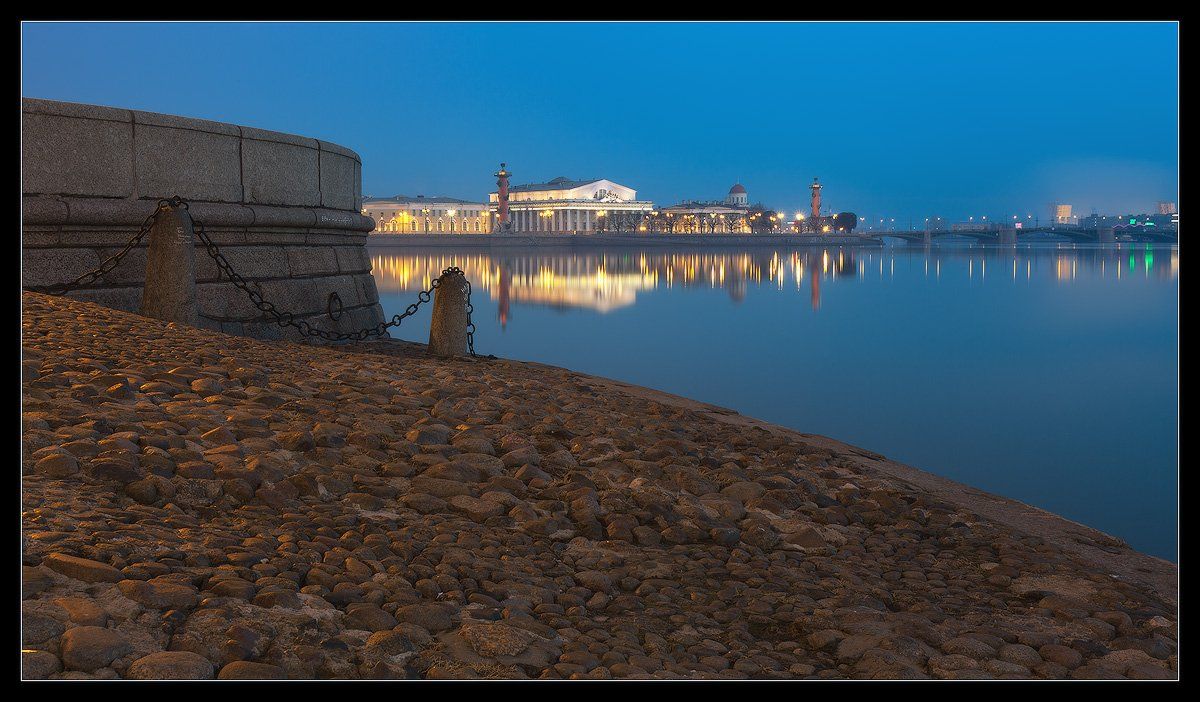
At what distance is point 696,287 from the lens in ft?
85.7

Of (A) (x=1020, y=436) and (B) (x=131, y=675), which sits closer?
(B) (x=131, y=675)

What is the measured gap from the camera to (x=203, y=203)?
679 centimetres

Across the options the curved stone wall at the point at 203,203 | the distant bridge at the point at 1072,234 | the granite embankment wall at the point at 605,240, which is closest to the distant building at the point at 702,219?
the granite embankment wall at the point at 605,240

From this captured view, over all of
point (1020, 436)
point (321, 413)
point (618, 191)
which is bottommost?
point (1020, 436)

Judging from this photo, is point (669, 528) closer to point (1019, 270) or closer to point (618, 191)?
point (1019, 270)

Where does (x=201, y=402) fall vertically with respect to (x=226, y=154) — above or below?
below

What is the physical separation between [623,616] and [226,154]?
559cm

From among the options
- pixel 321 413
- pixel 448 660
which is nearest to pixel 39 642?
pixel 448 660

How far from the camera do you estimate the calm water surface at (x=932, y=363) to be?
6399 mm

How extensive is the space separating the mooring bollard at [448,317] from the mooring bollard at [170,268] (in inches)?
70.7

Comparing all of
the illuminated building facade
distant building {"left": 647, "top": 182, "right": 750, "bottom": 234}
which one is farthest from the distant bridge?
the illuminated building facade

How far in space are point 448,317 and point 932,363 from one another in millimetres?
6860

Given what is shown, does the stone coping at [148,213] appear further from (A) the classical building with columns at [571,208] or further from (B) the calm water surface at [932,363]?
(A) the classical building with columns at [571,208]

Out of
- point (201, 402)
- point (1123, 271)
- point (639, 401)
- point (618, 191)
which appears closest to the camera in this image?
point (201, 402)
